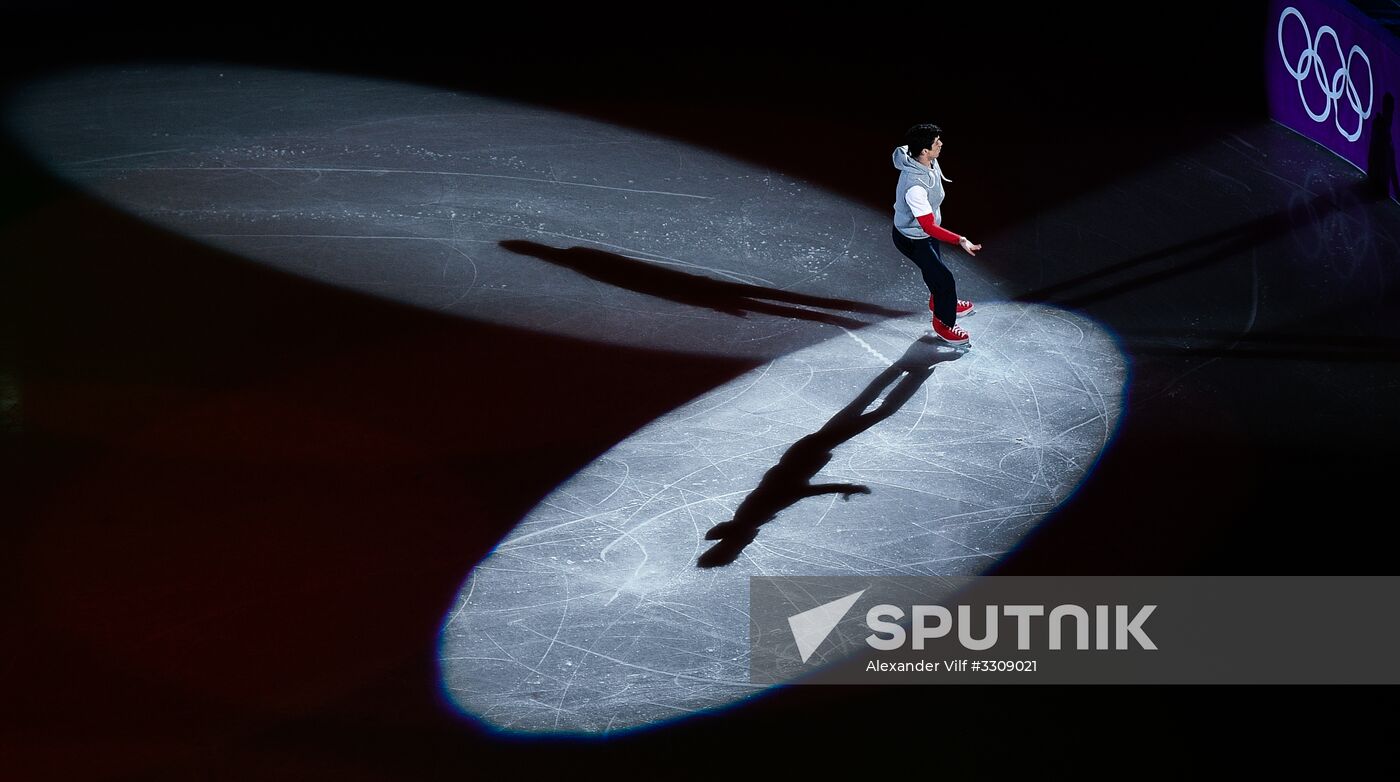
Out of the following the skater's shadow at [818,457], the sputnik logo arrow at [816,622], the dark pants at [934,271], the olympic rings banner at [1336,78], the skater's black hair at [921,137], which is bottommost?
the sputnik logo arrow at [816,622]

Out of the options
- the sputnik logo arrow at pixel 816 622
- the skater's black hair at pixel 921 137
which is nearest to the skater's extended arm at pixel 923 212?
the skater's black hair at pixel 921 137

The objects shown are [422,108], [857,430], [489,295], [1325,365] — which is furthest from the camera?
[422,108]

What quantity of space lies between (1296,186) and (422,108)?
7.65 m

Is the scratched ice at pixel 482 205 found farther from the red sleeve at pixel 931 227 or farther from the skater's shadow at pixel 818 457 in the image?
the red sleeve at pixel 931 227

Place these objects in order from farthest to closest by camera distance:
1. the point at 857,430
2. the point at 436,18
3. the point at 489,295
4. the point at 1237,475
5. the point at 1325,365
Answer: the point at 436,18 → the point at 489,295 → the point at 1325,365 → the point at 857,430 → the point at 1237,475

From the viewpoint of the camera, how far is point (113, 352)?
8.90m

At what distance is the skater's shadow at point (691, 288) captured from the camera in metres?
9.54

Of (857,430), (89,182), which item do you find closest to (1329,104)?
(857,430)

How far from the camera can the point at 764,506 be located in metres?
7.52

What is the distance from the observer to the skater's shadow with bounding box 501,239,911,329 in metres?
9.54

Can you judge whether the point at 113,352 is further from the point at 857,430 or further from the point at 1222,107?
the point at 1222,107

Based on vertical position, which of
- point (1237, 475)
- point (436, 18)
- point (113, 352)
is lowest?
point (1237, 475)

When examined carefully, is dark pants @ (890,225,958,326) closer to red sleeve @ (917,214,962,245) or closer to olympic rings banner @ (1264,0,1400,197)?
red sleeve @ (917,214,962,245)

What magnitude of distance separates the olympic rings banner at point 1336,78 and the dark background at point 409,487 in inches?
21.6
